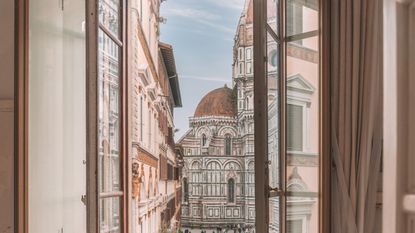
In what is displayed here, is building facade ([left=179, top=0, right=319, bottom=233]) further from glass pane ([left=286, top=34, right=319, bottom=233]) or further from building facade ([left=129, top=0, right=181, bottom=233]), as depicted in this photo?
building facade ([left=129, top=0, right=181, bottom=233])

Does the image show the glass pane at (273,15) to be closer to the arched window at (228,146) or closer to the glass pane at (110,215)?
the glass pane at (110,215)

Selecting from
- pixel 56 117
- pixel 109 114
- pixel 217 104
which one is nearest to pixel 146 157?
pixel 217 104

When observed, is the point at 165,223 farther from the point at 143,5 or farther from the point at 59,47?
the point at 59,47

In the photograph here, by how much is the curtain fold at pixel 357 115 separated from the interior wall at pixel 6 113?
158cm

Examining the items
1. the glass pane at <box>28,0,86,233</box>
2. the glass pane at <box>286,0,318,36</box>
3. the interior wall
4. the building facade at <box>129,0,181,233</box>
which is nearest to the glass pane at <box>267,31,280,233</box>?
the glass pane at <box>286,0,318,36</box>

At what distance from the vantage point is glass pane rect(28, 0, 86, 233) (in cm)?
148

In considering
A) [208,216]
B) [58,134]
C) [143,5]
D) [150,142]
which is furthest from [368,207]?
[208,216]

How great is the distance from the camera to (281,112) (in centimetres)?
237

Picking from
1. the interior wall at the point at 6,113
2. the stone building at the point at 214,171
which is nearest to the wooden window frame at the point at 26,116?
the interior wall at the point at 6,113

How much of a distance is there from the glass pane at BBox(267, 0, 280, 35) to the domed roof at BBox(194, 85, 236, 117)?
13.0ft

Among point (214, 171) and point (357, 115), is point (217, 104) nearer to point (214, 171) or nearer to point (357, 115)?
point (214, 171)

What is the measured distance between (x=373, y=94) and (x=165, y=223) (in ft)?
19.4

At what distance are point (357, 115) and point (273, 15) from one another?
0.67 meters

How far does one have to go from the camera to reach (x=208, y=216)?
751cm
